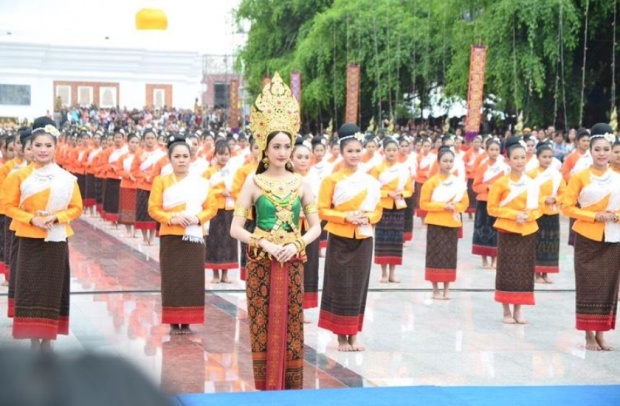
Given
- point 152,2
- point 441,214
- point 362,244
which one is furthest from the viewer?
point 152,2

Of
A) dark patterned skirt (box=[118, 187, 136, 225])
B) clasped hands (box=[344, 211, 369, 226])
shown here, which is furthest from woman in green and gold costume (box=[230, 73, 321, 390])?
dark patterned skirt (box=[118, 187, 136, 225])

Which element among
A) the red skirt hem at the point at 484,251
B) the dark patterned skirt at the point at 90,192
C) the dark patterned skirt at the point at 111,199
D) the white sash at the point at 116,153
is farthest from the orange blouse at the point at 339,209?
the dark patterned skirt at the point at 90,192

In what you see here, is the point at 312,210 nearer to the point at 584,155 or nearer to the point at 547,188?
the point at 547,188

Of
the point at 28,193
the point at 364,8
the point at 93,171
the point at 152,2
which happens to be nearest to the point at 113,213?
the point at 93,171

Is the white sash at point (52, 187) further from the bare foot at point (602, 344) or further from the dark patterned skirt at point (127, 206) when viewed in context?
the dark patterned skirt at point (127, 206)

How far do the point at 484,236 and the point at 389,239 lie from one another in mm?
1687

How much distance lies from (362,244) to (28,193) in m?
2.05

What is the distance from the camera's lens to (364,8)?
102ft

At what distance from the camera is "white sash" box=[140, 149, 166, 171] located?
13.9 metres

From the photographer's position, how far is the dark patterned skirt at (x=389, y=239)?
10.9 meters

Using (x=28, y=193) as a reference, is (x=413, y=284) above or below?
below

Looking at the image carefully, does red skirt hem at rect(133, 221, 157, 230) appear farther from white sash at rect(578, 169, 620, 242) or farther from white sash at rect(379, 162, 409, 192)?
white sash at rect(578, 169, 620, 242)

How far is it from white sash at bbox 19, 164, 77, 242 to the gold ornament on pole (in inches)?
1263

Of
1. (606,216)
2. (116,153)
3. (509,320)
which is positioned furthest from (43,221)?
(116,153)
